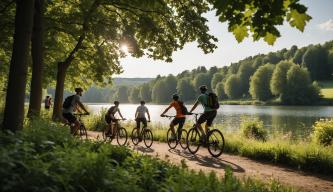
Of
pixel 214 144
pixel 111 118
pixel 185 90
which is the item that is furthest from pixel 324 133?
pixel 185 90

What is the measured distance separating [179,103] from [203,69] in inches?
7018

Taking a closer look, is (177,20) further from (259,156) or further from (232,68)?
(232,68)

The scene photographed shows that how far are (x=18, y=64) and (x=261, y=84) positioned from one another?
100281 mm

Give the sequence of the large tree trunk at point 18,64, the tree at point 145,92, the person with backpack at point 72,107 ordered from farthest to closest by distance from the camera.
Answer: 1. the tree at point 145,92
2. the person with backpack at point 72,107
3. the large tree trunk at point 18,64

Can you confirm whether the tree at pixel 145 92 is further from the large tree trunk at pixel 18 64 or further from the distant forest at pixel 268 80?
the large tree trunk at pixel 18 64

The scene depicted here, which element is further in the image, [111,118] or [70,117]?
[111,118]

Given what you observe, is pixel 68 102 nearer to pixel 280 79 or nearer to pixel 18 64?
pixel 18 64

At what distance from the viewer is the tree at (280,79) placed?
9469cm

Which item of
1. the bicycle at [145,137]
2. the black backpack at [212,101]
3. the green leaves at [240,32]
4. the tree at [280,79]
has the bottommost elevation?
the bicycle at [145,137]

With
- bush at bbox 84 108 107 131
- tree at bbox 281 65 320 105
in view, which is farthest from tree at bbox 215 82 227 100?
bush at bbox 84 108 107 131

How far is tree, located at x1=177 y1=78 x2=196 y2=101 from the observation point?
151 metres

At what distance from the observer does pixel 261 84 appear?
105 meters

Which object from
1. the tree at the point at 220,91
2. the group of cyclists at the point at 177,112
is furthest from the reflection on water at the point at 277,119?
the tree at the point at 220,91

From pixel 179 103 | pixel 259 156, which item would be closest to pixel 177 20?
pixel 179 103
